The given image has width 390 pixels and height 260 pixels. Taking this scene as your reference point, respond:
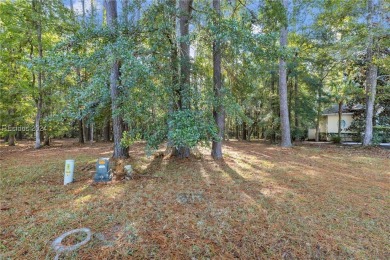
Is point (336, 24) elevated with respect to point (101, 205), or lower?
elevated

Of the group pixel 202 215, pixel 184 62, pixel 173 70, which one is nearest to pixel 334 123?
pixel 184 62

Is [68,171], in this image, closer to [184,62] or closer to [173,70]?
[173,70]

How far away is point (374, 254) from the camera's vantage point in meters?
2.47

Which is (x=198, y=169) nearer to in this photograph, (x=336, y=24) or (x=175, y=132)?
(x=175, y=132)

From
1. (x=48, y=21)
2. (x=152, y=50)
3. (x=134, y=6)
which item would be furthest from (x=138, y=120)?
(x=48, y=21)

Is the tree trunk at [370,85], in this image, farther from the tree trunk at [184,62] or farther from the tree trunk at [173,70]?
the tree trunk at [173,70]

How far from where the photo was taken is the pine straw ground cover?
2.46 metres

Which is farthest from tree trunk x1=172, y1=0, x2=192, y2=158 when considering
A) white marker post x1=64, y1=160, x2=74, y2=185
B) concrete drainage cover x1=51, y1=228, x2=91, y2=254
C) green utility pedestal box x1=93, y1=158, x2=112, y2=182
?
concrete drainage cover x1=51, y1=228, x2=91, y2=254

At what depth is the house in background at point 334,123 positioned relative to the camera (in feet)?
60.9

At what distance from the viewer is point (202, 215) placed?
3199 mm

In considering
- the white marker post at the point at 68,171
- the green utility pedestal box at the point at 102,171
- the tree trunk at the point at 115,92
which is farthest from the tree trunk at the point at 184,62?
the white marker post at the point at 68,171

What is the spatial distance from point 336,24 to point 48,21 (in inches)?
606

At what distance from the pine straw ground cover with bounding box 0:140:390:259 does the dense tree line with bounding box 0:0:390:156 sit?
1190mm

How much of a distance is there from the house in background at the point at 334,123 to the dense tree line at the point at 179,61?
4.46m
